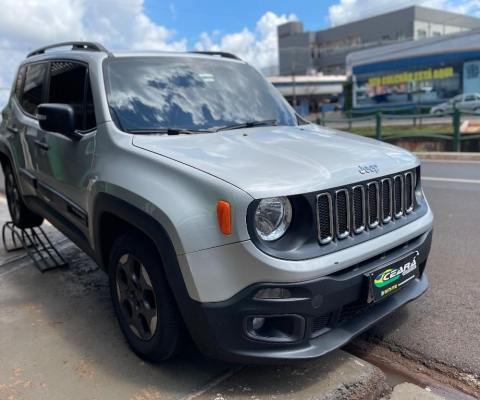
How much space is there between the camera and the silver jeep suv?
2.36 metres

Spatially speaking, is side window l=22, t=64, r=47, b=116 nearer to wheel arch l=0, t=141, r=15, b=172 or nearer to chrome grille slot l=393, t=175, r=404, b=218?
wheel arch l=0, t=141, r=15, b=172

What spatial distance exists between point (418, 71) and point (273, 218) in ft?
139

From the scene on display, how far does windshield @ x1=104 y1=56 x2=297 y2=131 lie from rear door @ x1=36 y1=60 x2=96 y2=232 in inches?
10.6

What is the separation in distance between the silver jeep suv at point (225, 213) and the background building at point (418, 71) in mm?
38423

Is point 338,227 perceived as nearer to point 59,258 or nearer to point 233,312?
point 233,312

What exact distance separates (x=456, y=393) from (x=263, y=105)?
8.08 feet

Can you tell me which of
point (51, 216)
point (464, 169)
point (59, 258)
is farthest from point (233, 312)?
point (464, 169)

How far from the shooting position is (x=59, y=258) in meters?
5.03

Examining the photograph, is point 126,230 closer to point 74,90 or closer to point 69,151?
point 69,151

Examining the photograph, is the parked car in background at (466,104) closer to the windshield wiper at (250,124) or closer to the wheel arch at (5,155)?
the wheel arch at (5,155)

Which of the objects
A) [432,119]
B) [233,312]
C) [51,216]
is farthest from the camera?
[432,119]

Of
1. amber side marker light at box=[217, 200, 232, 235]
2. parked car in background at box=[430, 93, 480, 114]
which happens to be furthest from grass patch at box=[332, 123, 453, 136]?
amber side marker light at box=[217, 200, 232, 235]

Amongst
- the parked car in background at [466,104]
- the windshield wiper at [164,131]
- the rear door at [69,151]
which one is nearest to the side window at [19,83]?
the rear door at [69,151]

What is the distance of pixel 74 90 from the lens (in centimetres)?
386
